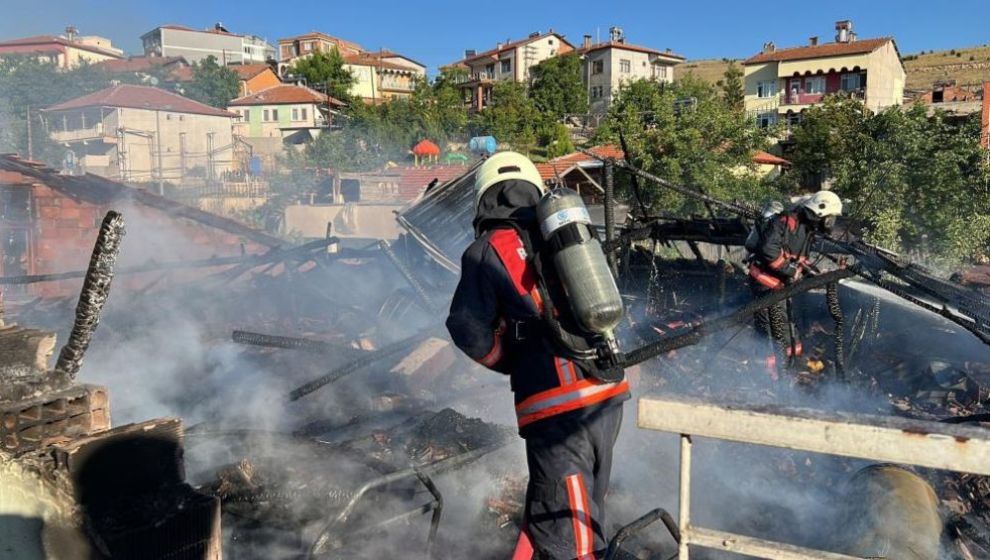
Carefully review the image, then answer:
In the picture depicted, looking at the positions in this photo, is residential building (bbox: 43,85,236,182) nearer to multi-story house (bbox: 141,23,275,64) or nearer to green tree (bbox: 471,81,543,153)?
green tree (bbox: 471,81,543,153)

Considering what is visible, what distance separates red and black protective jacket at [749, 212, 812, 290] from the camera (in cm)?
723

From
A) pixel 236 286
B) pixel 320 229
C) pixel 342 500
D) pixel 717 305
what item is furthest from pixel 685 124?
pixel 342 500

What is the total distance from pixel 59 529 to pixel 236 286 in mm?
10062

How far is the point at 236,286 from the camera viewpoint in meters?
12.0

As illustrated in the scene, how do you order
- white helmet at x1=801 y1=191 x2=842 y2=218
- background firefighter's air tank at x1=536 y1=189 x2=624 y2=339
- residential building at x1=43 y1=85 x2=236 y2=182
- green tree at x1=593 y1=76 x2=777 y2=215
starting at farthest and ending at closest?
residential building at x1=43 y1=85 x2=236 y2=182, green tree at x1=593 y1=76 x2=777 y2=215, white helmet at x1=801 y1=191 x2=842 y2=218, background firefighter's air tank at x1=536 y1=189 x2=624 y2=339

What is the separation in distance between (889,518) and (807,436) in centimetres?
179

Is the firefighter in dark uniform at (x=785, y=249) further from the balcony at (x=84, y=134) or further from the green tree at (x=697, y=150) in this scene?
the balcony at (x=84, y=134)

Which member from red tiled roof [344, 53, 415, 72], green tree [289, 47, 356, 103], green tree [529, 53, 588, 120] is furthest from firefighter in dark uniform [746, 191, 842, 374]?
red tiled roof [344, 53, 415, 72]

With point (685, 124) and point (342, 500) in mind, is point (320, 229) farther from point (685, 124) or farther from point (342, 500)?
point (342, 500)

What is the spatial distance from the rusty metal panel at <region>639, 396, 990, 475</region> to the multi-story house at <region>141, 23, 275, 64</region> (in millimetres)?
87467

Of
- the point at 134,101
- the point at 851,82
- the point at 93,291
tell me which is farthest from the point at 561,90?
the point at 93,291

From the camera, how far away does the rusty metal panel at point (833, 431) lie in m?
1.60

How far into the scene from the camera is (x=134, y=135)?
39.8m

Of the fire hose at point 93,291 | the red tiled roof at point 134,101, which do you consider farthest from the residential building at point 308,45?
the fire hose at point 93,291
